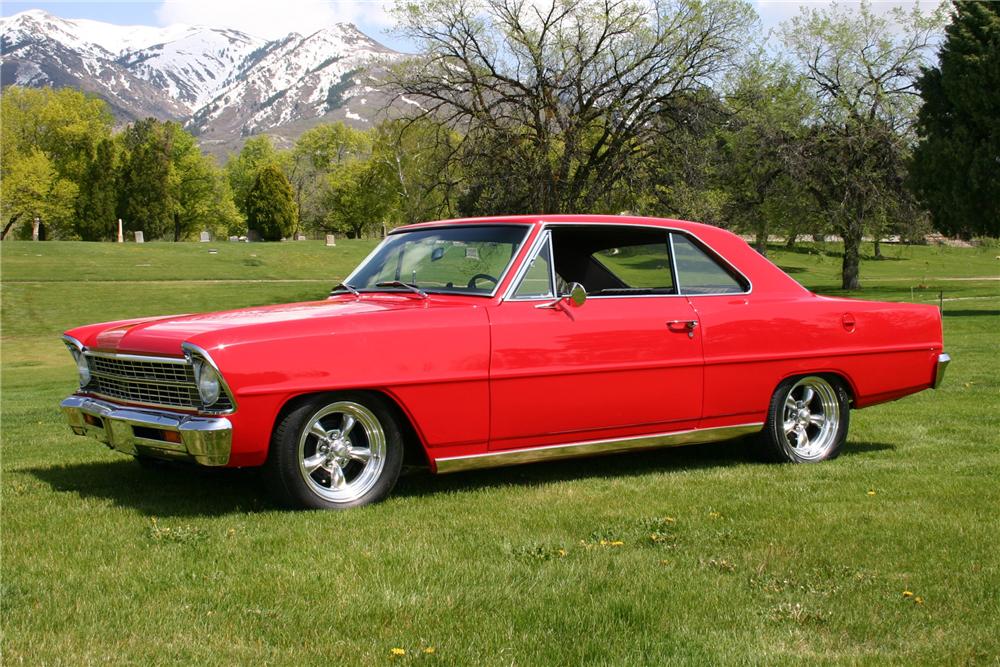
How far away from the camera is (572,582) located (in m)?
4.34

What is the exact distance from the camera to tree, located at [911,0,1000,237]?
1148 inches

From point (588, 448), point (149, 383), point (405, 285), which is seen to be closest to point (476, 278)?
point (405, 285)

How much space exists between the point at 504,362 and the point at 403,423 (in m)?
0.66

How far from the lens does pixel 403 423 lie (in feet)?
19.6

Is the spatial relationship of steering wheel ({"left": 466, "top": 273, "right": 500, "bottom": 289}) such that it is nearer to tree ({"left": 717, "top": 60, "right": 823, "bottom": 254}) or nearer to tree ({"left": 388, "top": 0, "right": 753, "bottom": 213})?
tree ({"left": 388, "top": 0, "right": 753, "bottom": 213})

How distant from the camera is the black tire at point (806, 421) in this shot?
7.13 meters

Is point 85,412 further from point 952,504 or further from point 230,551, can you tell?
point 952,504

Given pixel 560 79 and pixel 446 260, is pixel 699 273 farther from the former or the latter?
pixel 560 79

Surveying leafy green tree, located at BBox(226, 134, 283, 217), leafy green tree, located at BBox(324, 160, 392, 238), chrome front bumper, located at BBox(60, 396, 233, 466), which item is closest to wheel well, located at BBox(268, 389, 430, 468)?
chrome front bumper, located at BBox(60, 396, 233, 466)

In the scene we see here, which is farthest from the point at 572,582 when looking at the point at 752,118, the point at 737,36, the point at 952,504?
the point at 752,118

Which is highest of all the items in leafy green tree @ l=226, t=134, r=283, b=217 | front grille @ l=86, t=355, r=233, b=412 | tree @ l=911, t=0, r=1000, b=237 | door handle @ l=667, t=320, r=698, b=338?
leafy green tree @ l=226, t=134, r=283, b=217

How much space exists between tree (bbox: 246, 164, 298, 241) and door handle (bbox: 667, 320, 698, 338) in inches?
3016

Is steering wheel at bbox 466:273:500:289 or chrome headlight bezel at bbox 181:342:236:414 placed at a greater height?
steering wheel at bbox 466:273:500:289

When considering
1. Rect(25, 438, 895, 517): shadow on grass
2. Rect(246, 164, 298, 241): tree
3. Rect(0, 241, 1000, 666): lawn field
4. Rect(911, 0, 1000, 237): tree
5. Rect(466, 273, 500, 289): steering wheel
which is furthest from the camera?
Rect(246, 164, 298, 241): tree
